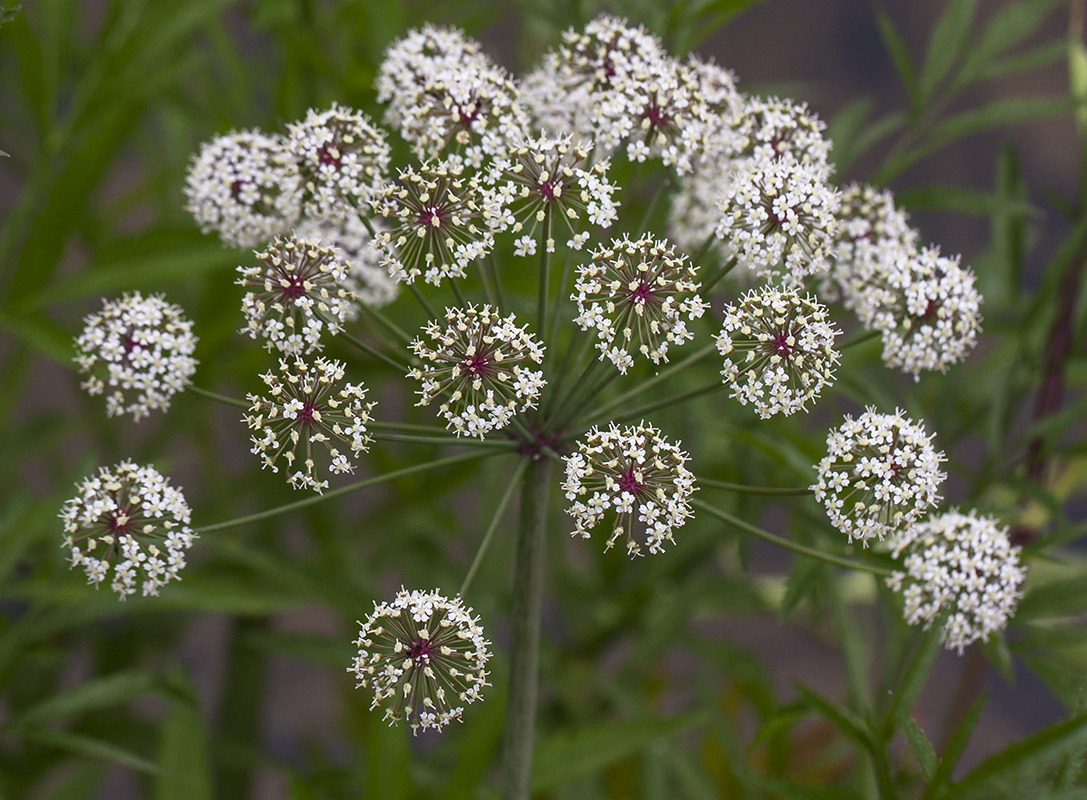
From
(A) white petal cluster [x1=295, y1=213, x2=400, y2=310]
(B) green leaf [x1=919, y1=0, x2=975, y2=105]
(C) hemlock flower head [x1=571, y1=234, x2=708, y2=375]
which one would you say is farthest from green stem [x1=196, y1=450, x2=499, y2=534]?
(B) green leaf [x1=919, y1=0, x2=975, y2=105]

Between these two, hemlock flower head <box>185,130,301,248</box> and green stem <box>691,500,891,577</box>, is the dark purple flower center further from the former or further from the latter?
hemlock flower head <box>185,130,301,248</box>

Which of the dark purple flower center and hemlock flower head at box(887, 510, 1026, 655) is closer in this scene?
the dark purple flower center

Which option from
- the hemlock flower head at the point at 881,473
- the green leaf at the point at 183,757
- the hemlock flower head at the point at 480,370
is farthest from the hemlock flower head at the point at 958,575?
the green leaf at the point at 183,757

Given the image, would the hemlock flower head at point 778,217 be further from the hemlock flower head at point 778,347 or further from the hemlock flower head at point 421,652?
the hemlock flower head at point 421,652

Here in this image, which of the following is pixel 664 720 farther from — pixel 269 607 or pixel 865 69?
pixel 865 69

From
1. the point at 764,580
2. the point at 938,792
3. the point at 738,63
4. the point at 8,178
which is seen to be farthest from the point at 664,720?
the point at 8,178
